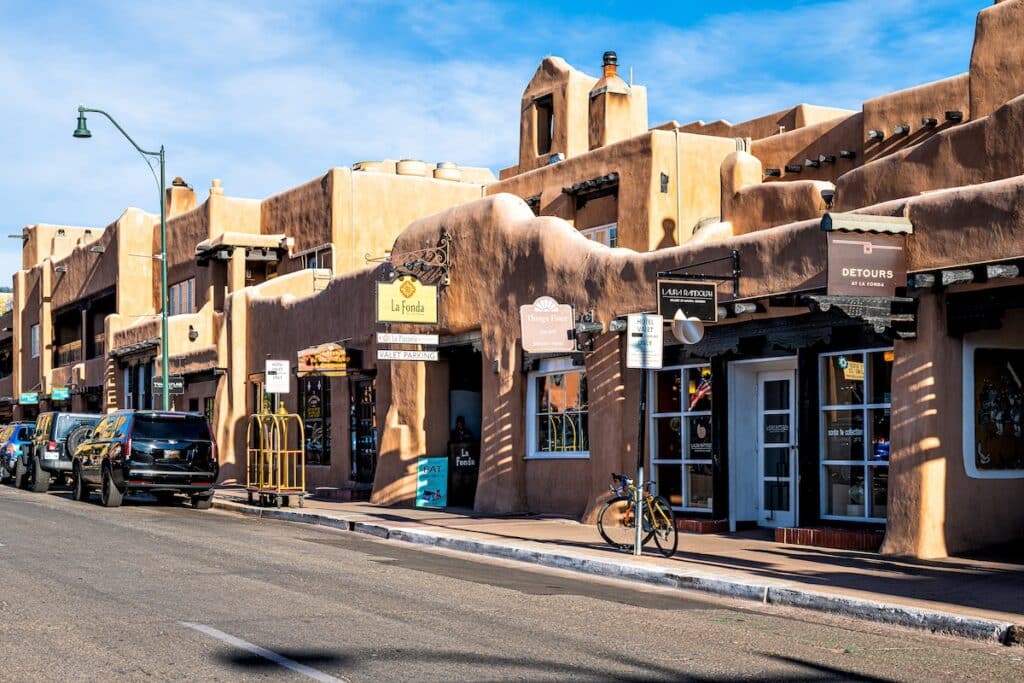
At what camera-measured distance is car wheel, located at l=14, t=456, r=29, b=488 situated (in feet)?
107

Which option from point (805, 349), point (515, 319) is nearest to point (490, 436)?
point (515, 319)

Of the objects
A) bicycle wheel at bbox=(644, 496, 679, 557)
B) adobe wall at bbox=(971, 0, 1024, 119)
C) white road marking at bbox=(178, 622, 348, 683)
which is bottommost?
white road marking at bbox=(178, 622, 348, 683)

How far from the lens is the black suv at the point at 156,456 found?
79.4 feet

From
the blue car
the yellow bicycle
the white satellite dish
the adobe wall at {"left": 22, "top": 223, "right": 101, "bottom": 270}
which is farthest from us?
the adobe wall at {"left": 22, "top": 223, "right": 101, "bottom": 270}

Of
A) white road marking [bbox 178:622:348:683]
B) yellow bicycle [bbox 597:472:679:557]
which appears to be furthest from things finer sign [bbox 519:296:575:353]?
white road marking [bbox 178:622:348:683]

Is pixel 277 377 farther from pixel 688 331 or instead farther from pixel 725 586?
pixel 725 586

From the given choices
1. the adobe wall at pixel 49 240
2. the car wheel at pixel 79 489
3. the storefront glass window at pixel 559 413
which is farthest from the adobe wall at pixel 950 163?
the adobe wall at pixel 49 240

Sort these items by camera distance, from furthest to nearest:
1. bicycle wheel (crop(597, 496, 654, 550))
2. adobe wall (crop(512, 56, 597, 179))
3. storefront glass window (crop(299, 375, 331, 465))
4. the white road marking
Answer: adobe wall (crop(512, 56, 597, 179)), storefront glass window (crop(299, 375, 331, 465)), bicycle wheel (crop(597, 496, 654, 550)), the white road marking

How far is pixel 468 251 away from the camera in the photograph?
23.8 metres

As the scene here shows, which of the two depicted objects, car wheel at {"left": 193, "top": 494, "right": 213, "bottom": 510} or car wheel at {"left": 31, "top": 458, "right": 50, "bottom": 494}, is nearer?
car wheel at {"left": 193, "top": 494, "right": 213, "bottom": 510}

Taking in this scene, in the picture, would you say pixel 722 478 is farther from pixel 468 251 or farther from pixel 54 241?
pixel 54 241

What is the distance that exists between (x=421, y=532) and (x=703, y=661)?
10.0 meters

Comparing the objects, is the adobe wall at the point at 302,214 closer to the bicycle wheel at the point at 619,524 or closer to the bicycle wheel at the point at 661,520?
the bicycle wheel at the point at 619,524

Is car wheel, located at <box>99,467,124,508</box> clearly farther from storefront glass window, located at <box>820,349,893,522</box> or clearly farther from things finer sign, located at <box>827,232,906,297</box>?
things finer sign, located at <box>827,232,906,297</box>
